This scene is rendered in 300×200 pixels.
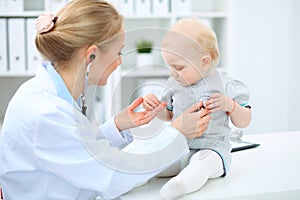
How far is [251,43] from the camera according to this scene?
10.6 ft

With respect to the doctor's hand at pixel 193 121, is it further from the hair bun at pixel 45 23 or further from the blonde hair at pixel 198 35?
the hair bun at pixel 45 23

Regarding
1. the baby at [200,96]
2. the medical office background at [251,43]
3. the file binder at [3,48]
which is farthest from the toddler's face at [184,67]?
the file binder at [3,48]

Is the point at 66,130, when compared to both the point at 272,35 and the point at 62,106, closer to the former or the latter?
the point at 62,106

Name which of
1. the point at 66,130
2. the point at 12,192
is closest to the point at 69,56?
the point at 66,130

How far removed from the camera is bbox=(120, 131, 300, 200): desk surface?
126cm

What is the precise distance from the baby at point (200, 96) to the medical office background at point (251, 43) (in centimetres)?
168

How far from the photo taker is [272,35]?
3.26 m

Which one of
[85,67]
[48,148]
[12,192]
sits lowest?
[12,192]

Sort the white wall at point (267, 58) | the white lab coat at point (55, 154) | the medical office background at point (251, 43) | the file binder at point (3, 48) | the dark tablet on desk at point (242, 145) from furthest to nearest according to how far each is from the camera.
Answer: the white wall at point (267, 58), the medical office background at point (251, 43), the file binder at point (3, 48), the dark tablet on desk at point (242, 145), the white lab coat at point (55, 154)

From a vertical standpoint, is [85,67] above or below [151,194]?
above

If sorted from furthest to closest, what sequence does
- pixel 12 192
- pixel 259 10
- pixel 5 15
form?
pixel 259 10, pixel 5 15, pixel 12 192

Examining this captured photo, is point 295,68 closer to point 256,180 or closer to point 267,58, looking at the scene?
point 267,58

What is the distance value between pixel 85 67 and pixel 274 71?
221 cm

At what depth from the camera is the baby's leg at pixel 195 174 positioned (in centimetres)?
123
